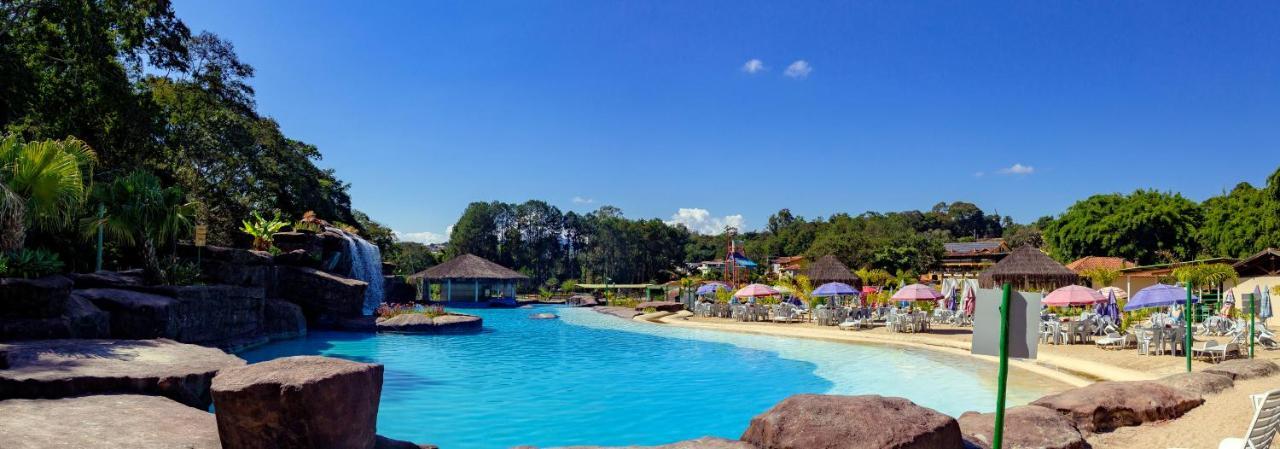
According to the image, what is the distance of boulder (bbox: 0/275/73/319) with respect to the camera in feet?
27.9

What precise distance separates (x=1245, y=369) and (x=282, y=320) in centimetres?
1950

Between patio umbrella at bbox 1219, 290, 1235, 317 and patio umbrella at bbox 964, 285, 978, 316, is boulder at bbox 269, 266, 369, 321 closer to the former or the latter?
patio umbrella at bbox 964, 285, 978, 316

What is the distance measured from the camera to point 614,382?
12.6 metres

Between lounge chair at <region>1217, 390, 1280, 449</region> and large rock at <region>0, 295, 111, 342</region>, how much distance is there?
12.0m

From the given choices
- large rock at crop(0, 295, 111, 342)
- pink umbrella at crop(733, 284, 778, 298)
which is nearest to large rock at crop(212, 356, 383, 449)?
large rock at crop(0, 295, 111, 342)

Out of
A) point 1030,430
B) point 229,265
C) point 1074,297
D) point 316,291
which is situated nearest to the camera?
point 1030,430

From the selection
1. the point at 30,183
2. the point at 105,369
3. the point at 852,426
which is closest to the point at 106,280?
the point at 30,183

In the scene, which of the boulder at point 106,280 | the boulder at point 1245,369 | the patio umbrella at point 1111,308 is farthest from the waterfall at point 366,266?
the boulder at point 1245,369

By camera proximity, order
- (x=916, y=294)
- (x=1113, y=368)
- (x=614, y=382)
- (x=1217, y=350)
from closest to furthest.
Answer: (x=1113, y=368)
(x=1217, y=350)
(x=614, y=382)
(x=916, y=294)

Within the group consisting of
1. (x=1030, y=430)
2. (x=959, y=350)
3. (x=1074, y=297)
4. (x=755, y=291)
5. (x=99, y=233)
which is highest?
(x=99, y=233)

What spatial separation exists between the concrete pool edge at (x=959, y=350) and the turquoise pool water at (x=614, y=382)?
21.8 inches

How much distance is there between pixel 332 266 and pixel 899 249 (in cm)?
3125

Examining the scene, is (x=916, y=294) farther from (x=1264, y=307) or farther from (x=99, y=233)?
(x=99, y=233)

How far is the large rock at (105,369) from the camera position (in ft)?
18.9
